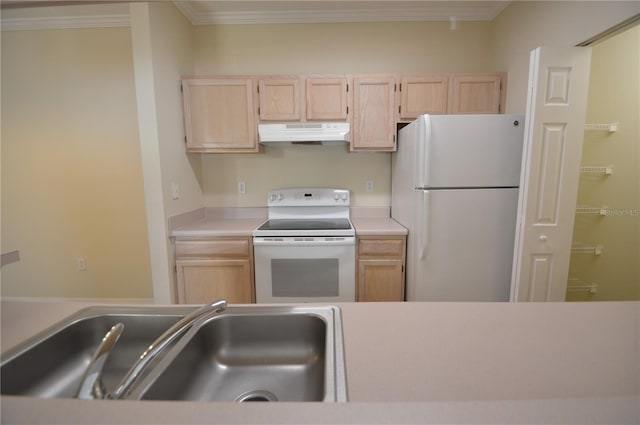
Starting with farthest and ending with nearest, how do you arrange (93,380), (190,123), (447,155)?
(190,123), (447,155), (93,380)

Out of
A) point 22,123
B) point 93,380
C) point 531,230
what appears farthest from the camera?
point 22,123

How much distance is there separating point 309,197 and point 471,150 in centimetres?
146

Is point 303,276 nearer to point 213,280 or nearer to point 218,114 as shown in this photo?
point 213,280

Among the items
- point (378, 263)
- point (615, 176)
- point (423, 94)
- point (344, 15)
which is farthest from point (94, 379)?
point (615, 176)

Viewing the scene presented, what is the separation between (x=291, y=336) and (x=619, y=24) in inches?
92.8

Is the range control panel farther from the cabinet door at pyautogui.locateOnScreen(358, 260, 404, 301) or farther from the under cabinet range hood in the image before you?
the cabinet door at pyautogui.locateOnScreen(358, 260, 404, 301)

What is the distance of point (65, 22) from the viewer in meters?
2.38

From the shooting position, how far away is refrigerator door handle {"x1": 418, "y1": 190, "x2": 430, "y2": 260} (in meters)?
1.86

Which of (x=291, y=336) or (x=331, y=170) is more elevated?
(x=331, y=170)

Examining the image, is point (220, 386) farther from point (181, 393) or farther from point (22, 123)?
point (22, 123)

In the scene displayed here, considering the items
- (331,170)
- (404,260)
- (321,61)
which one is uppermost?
(321,61)

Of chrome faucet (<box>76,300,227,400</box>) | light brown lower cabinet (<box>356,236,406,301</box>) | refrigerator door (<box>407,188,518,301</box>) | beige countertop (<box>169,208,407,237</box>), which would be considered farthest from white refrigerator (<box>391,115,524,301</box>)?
chrome faucet (<box>76,300,227,400</box>)

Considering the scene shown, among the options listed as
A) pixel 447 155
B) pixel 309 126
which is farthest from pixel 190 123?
pixel 447 155

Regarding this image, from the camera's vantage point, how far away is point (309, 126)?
2.29 m
